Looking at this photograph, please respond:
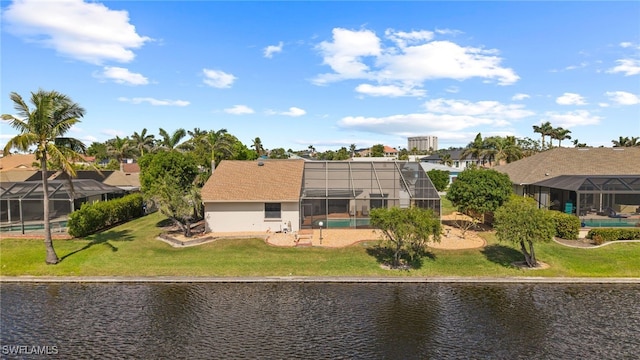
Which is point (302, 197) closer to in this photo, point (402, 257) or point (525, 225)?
point (402, 257)

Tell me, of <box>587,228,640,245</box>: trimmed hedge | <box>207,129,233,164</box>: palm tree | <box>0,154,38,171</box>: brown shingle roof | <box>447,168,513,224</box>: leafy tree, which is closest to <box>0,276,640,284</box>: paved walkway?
<box>587,228,640,245</box>: trimmed hedge

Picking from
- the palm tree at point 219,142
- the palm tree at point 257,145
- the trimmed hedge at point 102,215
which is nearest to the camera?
the trimmed hedge at point 102,215

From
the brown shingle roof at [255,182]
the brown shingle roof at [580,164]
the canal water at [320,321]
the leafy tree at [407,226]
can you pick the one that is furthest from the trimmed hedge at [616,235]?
the brown shingle roof at [255,182]

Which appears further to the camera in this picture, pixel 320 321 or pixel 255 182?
pixel 255 182

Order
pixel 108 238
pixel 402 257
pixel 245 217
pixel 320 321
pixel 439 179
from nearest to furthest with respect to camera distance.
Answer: pixel 320 321
pixel 402 257
pixel 108 238
pixel 245 217
pixel 439 179

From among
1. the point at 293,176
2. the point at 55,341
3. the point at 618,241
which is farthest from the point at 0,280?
the point at 618,241

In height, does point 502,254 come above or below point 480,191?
below

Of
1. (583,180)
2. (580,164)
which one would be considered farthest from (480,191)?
(580,164)

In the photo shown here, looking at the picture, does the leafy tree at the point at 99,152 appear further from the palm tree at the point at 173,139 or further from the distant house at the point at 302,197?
the distant house at the point at 302,197

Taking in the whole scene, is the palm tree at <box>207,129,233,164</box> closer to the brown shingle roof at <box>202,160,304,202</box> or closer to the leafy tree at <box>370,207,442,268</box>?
the brown shingle roof at <box>202,160,304,202</box>
